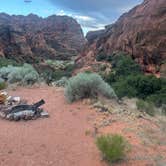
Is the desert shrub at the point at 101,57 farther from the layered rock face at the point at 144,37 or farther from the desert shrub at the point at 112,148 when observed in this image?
the desert shrub at the point at 112,148

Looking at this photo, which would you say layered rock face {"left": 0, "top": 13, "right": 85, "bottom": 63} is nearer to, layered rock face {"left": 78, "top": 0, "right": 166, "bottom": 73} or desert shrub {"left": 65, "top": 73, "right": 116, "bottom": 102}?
layered rock face {"left": 78, "top": 0, "right": 166, "bottom": 73}

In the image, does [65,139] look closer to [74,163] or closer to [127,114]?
[74,163]

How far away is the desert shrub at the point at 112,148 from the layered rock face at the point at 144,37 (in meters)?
28.8

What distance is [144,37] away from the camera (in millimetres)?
41250

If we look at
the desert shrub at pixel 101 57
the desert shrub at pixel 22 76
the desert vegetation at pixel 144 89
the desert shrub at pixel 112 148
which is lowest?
the desert shrub at pixel 101 57

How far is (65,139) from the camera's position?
8094mm

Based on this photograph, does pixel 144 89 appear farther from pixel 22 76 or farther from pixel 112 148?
pixel 112 148

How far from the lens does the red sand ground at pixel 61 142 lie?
680 cm

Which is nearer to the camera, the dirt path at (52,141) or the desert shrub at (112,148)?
the desert shrub at (112,148)

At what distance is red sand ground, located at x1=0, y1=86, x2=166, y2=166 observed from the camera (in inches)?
268

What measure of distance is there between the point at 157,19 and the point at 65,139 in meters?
35.5

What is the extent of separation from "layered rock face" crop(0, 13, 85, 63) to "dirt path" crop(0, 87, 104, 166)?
46633mm

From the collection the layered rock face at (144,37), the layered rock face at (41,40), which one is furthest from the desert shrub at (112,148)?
the layered rock face at (41,40)

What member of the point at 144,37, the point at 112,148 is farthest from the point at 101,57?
the point at 112,148
